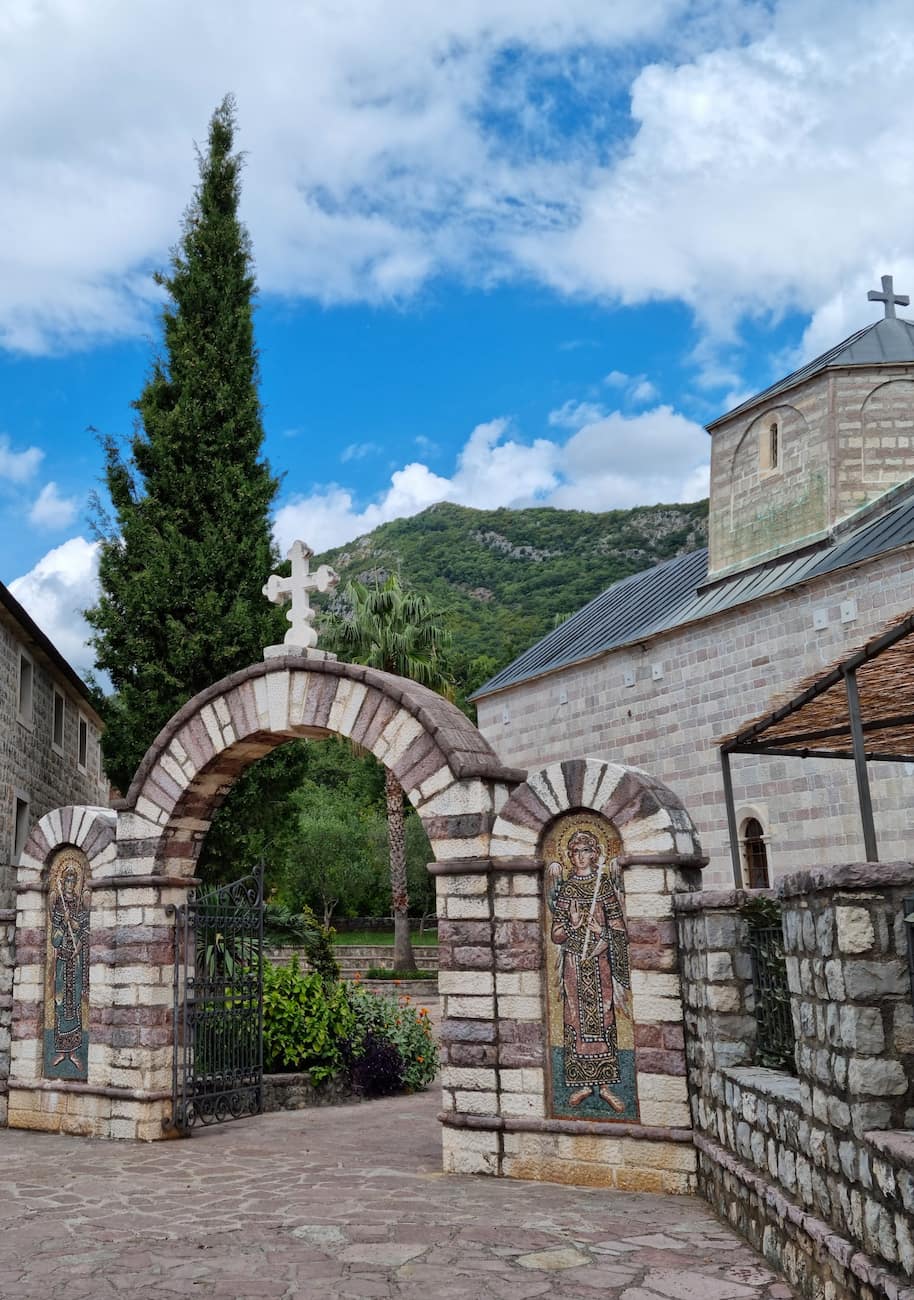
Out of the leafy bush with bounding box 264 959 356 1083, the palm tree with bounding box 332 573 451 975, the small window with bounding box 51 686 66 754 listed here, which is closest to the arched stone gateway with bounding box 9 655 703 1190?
the leafy bush with bounding box 264 959 356 1083

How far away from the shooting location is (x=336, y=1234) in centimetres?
544

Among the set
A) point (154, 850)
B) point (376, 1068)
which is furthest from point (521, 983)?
point (376, 1068)

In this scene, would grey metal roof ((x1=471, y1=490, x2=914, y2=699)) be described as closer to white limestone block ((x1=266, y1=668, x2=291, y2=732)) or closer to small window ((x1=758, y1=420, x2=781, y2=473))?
small window ((x1=758, y1=420, x2=781, y2=473))

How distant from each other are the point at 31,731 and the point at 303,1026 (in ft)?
22.9

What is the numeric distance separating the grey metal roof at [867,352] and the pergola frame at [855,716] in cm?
1008

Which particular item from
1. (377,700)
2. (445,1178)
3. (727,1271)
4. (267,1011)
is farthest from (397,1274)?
(267,1011)

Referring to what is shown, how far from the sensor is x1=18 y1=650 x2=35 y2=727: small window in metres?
15.2

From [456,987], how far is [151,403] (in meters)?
10.8

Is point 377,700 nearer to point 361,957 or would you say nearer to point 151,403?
point 151,403

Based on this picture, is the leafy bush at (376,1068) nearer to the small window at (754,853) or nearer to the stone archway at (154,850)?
the stone archway at (154,850)

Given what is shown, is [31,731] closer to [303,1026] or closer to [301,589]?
[303,1026]

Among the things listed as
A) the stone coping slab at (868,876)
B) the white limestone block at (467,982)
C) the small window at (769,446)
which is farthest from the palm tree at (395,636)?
the stone coping slab at (868,876)

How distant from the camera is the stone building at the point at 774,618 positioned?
1400cm

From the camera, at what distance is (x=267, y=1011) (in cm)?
1044
